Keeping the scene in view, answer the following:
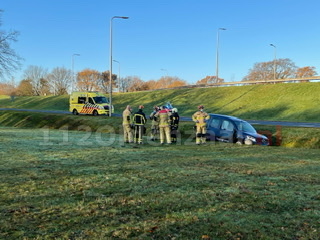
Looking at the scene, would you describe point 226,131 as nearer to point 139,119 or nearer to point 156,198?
point 139,119

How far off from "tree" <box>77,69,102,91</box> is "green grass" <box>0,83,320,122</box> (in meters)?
45.4

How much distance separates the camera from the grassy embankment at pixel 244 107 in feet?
59.4

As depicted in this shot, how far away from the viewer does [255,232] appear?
406 centimetres

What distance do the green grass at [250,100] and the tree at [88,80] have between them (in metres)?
45.4

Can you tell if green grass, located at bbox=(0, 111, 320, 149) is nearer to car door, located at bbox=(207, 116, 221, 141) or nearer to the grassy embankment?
the grassy embankment

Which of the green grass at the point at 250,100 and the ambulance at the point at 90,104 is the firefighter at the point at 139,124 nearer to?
the ambulance at the point at 90,104

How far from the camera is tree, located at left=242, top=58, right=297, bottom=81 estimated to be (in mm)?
81438

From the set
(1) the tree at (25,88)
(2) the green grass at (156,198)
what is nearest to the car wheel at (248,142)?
(2) the green grass at (156,198)

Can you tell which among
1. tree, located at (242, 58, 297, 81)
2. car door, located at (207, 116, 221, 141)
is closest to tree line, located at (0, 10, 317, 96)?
tree, located at (242, 58, 297, 81)

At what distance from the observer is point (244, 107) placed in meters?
37.9

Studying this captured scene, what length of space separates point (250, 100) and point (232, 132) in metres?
26.1

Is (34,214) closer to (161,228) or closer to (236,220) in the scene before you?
(161,228)

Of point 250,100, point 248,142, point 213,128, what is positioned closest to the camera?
point 248,142

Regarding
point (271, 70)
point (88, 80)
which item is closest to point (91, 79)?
point (88, 80)
